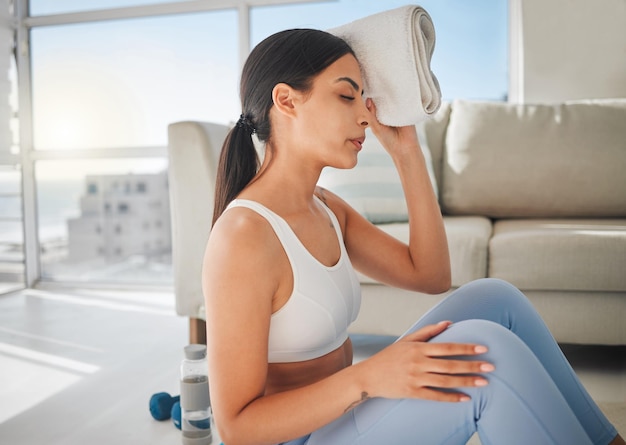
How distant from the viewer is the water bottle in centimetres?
160

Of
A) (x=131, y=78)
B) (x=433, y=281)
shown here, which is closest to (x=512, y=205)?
(x=433, y=281)

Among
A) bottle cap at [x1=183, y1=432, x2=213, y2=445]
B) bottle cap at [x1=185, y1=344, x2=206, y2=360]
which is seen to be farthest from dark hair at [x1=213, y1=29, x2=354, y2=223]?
bottle cap at [x1=183, y1=432, x2=213, y2=445]

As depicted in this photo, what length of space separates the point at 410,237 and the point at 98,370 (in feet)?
4.68

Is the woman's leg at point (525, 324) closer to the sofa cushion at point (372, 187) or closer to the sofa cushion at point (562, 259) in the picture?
the sofa cushion at point (562, 259)

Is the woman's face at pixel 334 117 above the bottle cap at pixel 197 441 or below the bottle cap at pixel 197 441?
above

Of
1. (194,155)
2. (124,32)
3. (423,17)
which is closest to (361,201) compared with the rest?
(194,155)

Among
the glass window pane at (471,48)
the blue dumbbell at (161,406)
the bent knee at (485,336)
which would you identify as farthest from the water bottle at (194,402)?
the glass window pane at (471,48)

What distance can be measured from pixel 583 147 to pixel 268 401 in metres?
2.09

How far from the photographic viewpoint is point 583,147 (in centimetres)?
252

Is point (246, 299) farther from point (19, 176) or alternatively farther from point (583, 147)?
point (19, 176)

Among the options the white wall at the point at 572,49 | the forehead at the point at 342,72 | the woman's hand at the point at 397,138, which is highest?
the white wall at the point at 572,49

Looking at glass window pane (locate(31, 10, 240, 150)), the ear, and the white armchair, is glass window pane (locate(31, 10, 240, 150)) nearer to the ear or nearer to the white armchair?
the white armchair

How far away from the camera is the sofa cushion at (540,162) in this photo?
2.50 metres

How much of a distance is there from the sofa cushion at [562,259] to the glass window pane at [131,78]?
213cm
